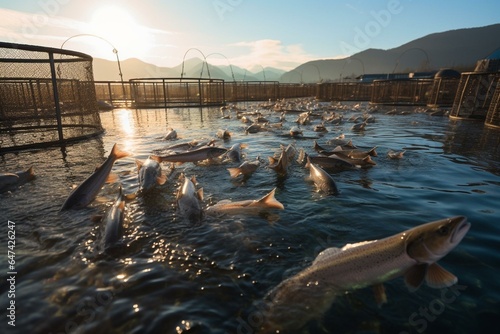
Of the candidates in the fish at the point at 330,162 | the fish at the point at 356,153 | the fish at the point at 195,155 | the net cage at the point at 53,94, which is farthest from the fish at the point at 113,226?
the net cage at the point at 53,94

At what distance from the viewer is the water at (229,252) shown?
3.04m

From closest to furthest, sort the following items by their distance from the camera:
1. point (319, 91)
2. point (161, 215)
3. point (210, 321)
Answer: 1. point (210, 321)
2. point (161, 215)
3. point (319, 91)

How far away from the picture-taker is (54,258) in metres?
4.07

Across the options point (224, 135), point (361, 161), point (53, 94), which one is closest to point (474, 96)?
point (361, 161)

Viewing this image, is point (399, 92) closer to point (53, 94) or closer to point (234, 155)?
point (234, 155)

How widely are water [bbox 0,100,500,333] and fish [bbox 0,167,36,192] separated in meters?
A: 0.25

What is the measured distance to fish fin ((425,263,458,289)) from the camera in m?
2.75

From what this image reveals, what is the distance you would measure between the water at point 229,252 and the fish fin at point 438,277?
0.55m

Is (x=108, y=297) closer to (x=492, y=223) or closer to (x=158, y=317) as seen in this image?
(x=158, y=317)

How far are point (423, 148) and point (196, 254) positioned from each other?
37.4 ft

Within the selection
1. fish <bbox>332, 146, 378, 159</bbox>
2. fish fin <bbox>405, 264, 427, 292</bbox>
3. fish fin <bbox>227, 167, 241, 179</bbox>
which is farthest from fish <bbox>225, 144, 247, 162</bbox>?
fish fin <bbox>405, 264, 427, 292</bbox>

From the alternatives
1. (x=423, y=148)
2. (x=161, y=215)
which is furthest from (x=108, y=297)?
(x=423, y=148)

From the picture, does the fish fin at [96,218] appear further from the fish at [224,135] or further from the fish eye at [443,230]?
the fish at [224,135]

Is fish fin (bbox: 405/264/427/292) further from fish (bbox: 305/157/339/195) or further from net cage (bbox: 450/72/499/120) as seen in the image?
net cage (bbox: 450/72/499/120)
